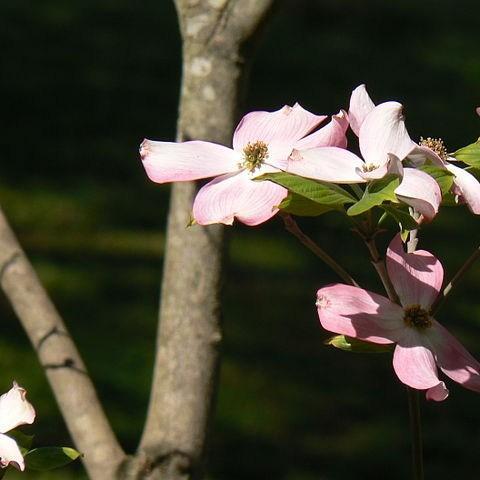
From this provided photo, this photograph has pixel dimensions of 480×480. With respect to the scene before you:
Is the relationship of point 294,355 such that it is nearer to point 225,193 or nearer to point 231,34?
point 231,34

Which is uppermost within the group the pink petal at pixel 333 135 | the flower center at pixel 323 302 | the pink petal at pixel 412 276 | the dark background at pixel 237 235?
the dark background at pixel 237 235

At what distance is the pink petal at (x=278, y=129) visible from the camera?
1.01 meters

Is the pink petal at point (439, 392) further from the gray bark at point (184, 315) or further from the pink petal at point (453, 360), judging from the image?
the gray bark at point (184, 315)

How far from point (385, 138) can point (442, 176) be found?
58 mm

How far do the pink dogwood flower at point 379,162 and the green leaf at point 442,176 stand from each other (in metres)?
0.02

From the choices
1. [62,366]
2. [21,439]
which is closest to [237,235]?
[62,366]

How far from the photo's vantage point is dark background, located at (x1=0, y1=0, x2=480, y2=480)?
149 inches

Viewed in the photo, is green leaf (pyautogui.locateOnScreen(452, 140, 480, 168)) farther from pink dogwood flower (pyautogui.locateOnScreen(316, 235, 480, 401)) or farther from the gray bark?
the gray bark

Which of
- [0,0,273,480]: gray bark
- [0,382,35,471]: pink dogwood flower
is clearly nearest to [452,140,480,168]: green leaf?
[0,382,35,471]: pink dogwood flower

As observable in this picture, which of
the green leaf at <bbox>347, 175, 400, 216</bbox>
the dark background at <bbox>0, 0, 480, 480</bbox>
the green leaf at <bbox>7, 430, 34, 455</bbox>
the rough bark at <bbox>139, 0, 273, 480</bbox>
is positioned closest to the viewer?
the green leaf at <bbox>347, 175, 400, 216</bbox>

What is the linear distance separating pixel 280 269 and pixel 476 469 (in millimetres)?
1739

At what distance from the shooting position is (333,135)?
0.98 meters

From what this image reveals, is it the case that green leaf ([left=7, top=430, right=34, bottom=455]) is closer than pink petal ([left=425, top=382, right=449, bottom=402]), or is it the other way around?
pink petal ([left=425, top=382, right=449, bottom=402])

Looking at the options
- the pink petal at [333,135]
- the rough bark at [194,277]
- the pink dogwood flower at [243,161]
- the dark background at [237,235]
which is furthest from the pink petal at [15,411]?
the dark background at [237,235]
